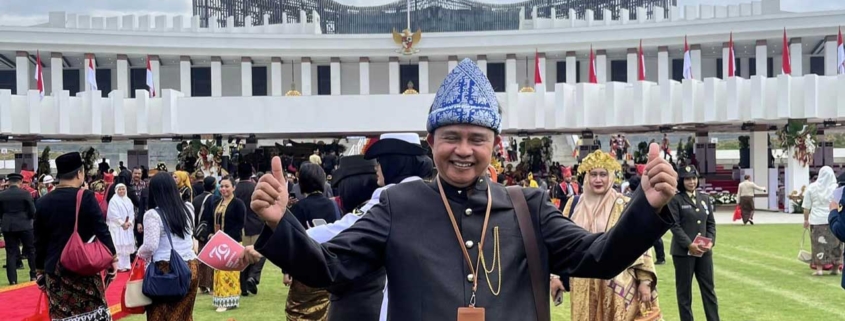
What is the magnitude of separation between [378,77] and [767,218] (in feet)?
80.6

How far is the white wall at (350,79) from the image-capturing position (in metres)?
44.5

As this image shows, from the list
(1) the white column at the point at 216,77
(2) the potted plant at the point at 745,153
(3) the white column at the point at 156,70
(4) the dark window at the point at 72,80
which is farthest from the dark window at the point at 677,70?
(4) the dark window at the point at 72,80

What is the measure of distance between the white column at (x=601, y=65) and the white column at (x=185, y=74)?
1922cm

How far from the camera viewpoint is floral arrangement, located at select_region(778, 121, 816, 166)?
Answer: 2598cm

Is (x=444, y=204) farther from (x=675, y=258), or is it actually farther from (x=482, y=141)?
(x=675, y=258)

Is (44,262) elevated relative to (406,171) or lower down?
lower down

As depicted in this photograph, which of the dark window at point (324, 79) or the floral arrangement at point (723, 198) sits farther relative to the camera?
the dark window at point (324, 79)

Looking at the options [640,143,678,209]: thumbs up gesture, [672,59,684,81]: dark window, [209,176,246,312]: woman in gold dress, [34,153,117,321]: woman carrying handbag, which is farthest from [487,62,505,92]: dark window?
[640,143,678,209]: thumbs up gesture

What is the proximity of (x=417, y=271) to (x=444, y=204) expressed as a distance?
23 centimetres

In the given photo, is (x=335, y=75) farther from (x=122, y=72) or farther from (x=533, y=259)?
(x=533, y=259)

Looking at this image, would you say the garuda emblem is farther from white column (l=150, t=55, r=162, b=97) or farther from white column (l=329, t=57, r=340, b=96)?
white column (l=150, t=55, r=162, b=97)

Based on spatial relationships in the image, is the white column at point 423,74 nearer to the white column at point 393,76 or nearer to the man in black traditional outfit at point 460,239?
the white column at point 393,76

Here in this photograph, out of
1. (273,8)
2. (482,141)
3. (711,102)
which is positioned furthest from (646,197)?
(273,8)

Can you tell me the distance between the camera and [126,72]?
42.2 meters
